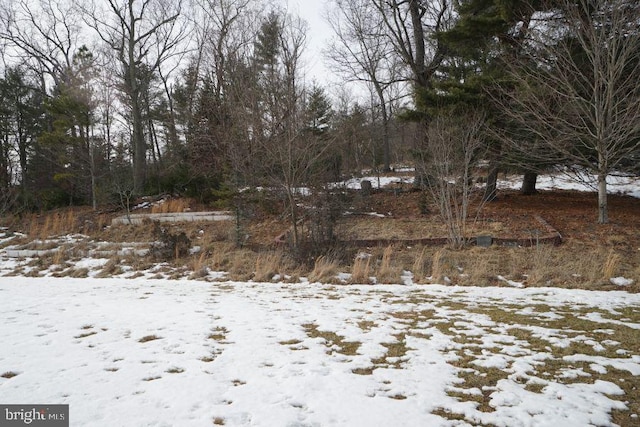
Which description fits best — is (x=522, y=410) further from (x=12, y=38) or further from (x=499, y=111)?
(x=12, y=38)

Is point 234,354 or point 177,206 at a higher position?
point 177,206

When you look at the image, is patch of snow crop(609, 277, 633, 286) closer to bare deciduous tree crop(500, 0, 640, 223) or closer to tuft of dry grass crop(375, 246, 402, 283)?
tuft of dry grass crop(375, 246, 402, 283)

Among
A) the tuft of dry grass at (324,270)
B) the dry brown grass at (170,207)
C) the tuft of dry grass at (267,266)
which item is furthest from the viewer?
the dry brown grass at (170,207)

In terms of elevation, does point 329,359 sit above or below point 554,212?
below

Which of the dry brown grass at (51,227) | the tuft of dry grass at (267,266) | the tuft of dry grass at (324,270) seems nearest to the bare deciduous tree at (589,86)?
the tuft of dry grass at (324,270)

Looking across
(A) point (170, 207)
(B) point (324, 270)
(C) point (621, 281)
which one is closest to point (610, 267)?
(C) point (621, 281)

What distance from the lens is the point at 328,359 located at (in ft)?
11.6

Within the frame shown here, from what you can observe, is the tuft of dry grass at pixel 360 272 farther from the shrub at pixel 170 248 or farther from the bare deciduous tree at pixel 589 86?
the bare deciduous tree at pixel 589 86

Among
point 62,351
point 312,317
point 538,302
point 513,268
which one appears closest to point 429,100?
point 513,268

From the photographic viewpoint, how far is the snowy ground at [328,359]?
2.60m

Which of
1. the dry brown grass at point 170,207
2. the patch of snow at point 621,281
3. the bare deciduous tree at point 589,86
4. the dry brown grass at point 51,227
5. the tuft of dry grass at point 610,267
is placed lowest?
the patch of snow at point 621,281

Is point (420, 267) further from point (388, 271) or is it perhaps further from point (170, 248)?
point (170, 248)

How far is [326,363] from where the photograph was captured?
344cm

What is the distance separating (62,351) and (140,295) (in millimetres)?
2798
